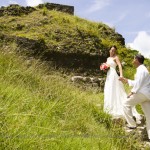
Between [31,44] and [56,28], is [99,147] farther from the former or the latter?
[56,28]

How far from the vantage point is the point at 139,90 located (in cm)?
939

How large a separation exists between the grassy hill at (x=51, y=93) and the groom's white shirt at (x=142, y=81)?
987mm

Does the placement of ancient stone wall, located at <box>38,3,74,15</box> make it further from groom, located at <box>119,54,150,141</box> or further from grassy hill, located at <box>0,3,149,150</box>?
groom, located at <box>119,54,150,141</box>

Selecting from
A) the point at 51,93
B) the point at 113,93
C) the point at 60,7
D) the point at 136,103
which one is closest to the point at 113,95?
the point at 113,93

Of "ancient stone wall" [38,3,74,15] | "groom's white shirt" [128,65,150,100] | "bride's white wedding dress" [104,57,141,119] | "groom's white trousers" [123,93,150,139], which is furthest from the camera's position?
"ancient stone wall" [38,3,74,15]

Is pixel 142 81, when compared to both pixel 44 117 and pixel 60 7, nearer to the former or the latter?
pixel 44 117

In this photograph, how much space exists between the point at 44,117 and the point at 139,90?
3392mm

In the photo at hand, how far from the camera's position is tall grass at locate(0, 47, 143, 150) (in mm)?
5375

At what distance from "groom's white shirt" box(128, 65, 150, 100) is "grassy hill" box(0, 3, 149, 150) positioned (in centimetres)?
99

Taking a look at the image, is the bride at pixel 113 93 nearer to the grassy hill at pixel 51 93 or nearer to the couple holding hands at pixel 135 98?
the couple holding hands at pixel 135 98

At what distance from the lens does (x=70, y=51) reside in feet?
60.1

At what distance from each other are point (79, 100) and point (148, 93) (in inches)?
67.0

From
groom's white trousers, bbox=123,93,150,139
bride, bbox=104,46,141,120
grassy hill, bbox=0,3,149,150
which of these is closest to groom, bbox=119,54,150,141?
groom's white trousers, bbox=123,93,150,139

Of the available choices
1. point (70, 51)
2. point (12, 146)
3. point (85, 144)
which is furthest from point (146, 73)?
point (70, 51)
